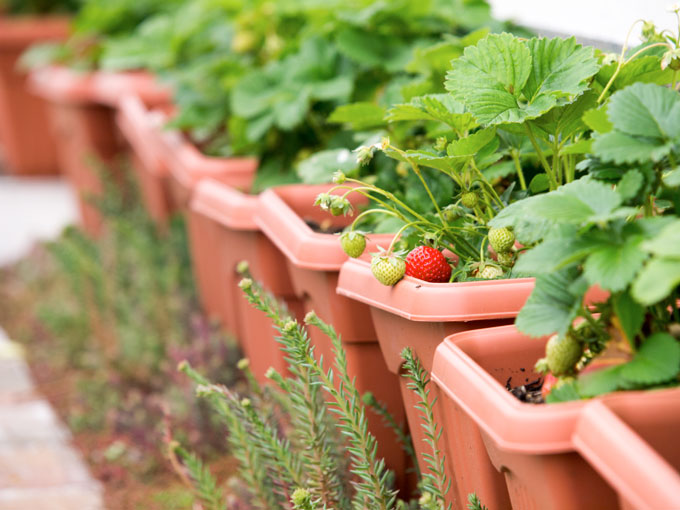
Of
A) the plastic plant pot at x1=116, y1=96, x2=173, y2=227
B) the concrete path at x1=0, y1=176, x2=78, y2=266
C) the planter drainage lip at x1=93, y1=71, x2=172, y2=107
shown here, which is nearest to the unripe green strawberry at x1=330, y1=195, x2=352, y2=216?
the plastic plant pot at x1=116, y1=96, x2=173, y2=227

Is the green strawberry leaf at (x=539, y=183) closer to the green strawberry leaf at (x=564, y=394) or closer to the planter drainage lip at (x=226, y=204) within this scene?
the green strawberry leaf at (x=564, y=394)

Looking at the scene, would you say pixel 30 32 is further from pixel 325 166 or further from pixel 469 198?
pixel 469 198

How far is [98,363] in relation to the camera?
2.56 meters

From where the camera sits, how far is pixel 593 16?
1.71 m

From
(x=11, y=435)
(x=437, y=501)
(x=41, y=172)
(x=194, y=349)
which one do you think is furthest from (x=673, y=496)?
(x=41, y=172)

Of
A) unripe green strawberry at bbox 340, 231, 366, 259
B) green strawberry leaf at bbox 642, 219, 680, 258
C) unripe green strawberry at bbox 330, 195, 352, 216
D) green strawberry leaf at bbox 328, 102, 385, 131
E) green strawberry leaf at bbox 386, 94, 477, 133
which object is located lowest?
unripe green strawberry at bbox 340, 231, 366, 259

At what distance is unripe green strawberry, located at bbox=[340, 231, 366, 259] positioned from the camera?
1.14 m

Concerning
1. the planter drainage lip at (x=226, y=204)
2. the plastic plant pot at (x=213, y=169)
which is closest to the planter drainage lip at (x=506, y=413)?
the planter drainage lip at (x=226, y=204)

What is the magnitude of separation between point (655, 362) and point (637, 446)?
0.11m

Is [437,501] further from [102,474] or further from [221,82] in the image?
[221,82]

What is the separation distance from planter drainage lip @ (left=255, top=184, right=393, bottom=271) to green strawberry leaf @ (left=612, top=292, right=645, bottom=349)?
442 millimetres

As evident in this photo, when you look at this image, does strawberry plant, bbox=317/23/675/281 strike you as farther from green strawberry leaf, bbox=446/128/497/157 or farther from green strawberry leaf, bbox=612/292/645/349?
green strawberry leaf, bbox=612/292/645/349

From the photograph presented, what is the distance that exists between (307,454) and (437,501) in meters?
0.22

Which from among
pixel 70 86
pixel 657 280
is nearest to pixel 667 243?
pixel 657 280
